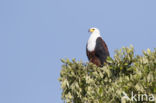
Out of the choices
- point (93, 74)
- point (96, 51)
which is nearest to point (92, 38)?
point (96, 51)

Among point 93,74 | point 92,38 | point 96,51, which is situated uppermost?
point 92,38

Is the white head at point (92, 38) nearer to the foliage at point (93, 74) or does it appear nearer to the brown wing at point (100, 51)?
the brown wing at point (100, 51)

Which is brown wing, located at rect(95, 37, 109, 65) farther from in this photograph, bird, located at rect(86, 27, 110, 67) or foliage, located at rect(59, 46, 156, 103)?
foliage, located at rect(59, 46, 156, 103)

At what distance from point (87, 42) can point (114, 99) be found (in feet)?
16.2

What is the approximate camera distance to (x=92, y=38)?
43.7ft

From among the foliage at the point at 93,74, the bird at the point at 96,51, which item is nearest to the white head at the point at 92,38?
the bird at the point at 96,51

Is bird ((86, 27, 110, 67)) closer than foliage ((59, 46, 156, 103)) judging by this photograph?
No

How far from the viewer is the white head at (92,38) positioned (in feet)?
43.2

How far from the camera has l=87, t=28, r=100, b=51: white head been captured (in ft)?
43.2

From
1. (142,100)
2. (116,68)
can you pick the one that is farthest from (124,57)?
(142,100)

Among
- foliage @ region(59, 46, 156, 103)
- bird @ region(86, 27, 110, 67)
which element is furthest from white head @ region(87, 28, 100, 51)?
foliage @ region(59, 46, 156, 103)

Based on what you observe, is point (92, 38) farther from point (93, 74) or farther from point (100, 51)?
point (93, 74)

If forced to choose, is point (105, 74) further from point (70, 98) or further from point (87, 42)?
point (87, 42)

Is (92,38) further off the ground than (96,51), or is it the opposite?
(92,38)
